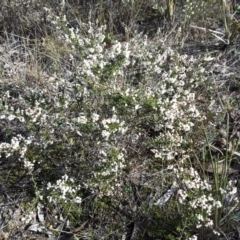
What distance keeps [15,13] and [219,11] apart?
2204mm

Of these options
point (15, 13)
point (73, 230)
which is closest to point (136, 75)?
point (73, 230)

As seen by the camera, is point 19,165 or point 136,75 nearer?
point 19,165

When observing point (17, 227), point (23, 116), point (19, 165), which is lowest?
point (17, 227)

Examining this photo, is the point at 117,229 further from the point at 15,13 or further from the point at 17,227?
the point at 15,13

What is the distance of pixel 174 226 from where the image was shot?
270 cm

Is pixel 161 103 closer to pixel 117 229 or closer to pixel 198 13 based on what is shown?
pixel 117 229

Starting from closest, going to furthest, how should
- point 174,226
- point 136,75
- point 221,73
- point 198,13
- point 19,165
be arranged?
1. point 174,226
2. point 19,165
3. point 136,75
4. point 221,73
5. point 198,13

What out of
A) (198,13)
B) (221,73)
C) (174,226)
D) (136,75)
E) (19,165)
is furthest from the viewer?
(198,13)

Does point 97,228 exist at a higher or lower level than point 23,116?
lower

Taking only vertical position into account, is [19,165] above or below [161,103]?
below

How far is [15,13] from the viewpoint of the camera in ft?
14.7

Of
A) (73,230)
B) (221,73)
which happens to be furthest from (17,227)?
(221,73)

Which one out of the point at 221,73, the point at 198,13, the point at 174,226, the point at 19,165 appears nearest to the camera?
the point at 174,226

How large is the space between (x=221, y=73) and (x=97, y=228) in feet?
6.39
